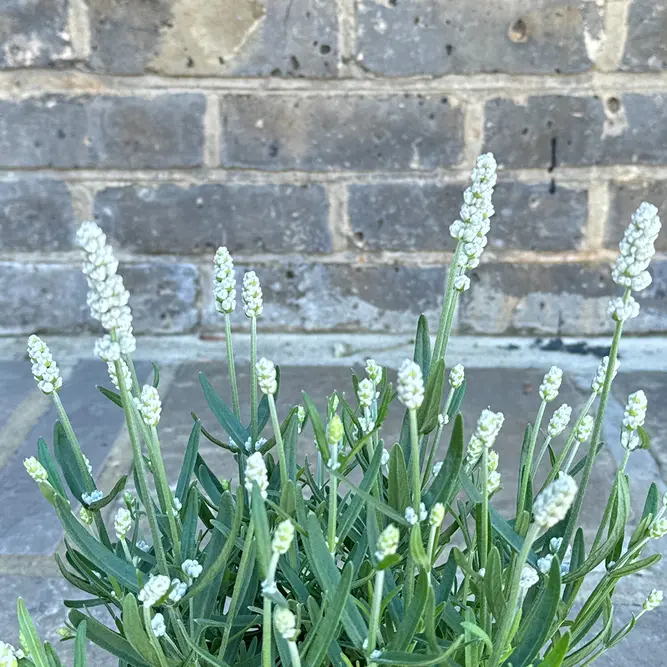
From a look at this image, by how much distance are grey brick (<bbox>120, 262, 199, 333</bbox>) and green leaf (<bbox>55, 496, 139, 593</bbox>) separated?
3.93 ft

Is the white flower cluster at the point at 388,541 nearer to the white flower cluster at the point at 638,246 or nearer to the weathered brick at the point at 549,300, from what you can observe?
the white flower cluster at the point at 638,246

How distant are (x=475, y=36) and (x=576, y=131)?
29cm

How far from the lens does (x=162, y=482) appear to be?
433 millimetres

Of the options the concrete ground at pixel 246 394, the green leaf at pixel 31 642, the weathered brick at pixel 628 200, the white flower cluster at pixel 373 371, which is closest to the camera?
the green leaf at pixel 31 642

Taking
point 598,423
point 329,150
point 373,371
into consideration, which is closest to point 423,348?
point 373,371

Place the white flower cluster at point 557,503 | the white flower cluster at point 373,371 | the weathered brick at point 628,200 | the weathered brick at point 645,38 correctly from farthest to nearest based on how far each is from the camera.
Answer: the weathered brick at point 628,200 → the weathered brick at point 645,38 → the white flower cluster at point 373,371 → the white flower cluster at point 557,503

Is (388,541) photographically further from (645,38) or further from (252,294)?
(645,38)

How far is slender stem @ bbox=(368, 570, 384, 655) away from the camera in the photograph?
14.0 inches

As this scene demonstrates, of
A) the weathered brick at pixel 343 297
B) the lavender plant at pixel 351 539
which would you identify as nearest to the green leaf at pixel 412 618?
the lavender plant at pixel 351 539

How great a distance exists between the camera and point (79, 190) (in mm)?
1552

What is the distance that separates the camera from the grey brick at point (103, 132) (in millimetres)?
1497

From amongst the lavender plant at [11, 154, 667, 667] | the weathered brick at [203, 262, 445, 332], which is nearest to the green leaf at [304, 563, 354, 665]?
the lavender plant at [11, 154, 667, 667]

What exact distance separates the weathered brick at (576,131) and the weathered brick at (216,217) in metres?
0.40

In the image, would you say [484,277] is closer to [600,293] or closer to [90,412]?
[600,293]
